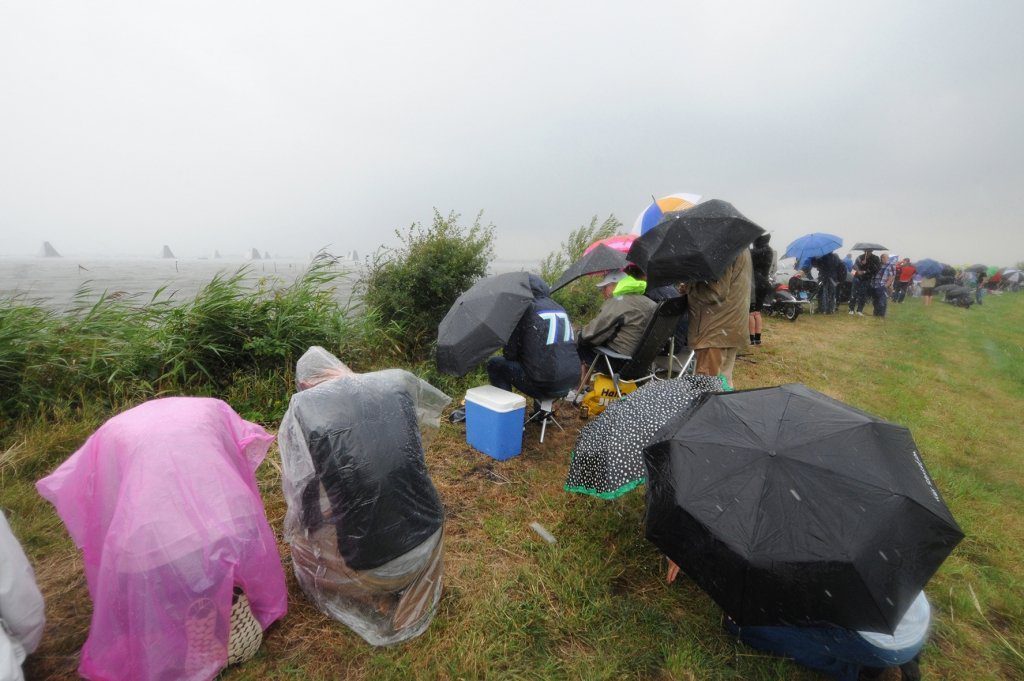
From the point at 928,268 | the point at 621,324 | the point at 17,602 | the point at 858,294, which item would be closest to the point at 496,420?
the point at 621,324

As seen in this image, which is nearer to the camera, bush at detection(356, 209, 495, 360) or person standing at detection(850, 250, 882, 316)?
bush at detection(356, 209, 495, 360)

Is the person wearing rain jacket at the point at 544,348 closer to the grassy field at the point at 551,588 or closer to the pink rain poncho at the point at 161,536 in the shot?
the grassy field at the point at 551,588

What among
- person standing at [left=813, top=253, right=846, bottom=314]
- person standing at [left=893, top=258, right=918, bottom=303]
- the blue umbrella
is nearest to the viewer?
person standing at [left=813, top=253, right=846, bottom=314]

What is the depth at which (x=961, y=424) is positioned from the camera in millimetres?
4445

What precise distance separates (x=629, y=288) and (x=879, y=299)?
11.6 metres

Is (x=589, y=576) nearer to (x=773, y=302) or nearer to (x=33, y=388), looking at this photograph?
(x=33, y=388)

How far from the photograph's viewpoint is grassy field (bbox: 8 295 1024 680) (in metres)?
1.81

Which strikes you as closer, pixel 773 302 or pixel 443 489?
pixel 443 489

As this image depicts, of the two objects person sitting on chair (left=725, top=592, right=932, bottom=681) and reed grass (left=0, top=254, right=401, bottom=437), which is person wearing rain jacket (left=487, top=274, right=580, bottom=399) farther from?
reed grass (left=0, top=254, right=401, bottom=437)

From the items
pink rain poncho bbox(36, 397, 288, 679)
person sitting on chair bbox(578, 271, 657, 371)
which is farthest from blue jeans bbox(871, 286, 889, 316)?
pink rain poncho bbox(36, 397, 288, 679)

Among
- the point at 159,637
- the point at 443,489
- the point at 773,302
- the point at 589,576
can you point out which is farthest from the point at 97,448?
the point at 773,302

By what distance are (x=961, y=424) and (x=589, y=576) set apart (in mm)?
4947

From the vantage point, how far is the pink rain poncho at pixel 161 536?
1.37 meters

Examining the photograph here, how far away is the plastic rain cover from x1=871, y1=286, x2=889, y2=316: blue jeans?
1455 cm
